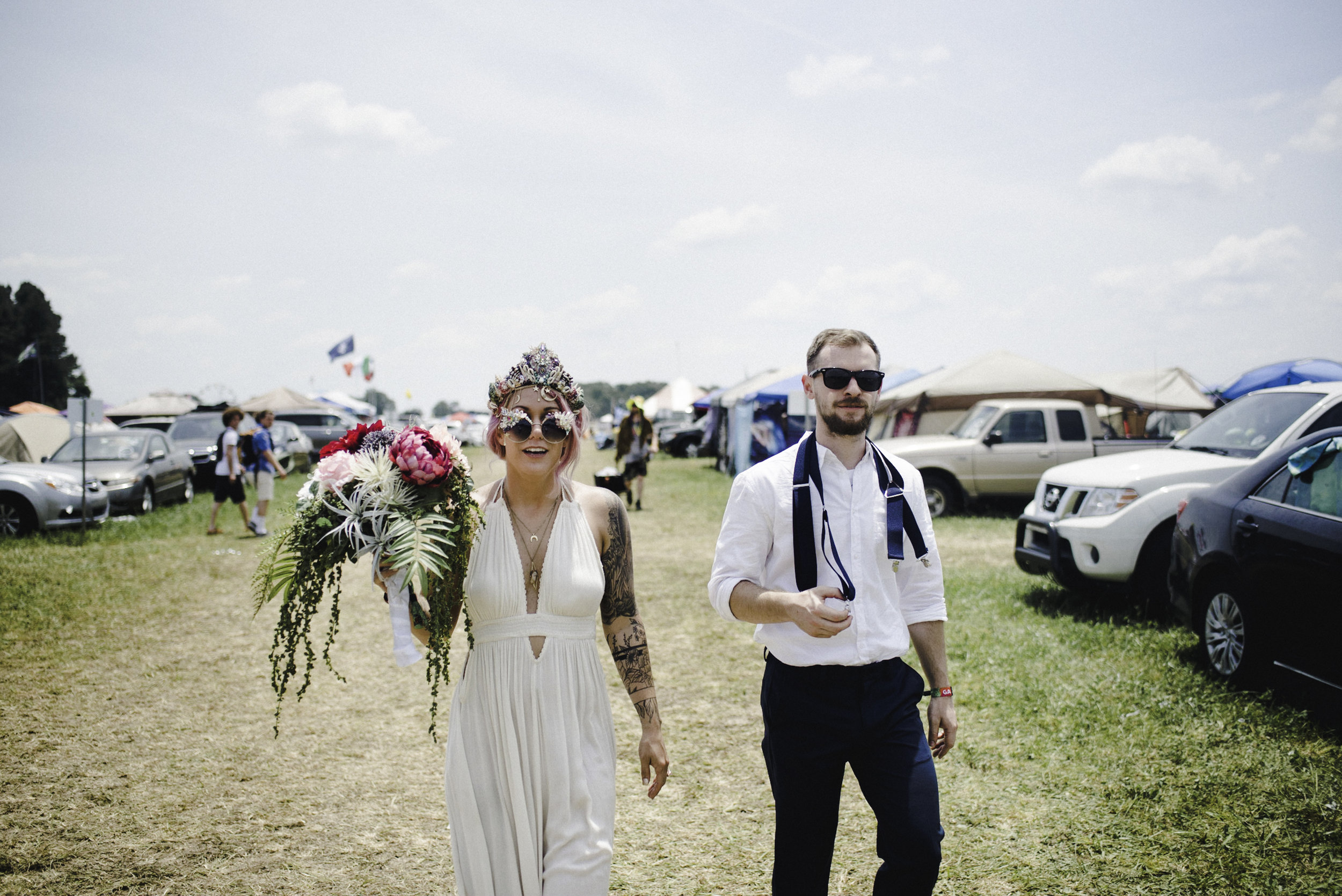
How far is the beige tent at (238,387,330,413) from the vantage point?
119 ft

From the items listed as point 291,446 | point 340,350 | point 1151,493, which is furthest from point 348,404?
point 1151,493

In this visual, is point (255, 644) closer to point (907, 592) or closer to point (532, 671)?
point (532, 671)

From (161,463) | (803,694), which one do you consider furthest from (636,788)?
(161,463)

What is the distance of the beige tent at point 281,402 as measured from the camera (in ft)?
119

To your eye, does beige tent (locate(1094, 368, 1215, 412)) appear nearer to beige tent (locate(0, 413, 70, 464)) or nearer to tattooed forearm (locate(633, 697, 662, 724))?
tattooed forearm (locate(633, 697, 662, 724))

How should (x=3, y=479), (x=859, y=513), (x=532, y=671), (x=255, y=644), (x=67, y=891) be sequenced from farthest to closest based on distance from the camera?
(x=3, y=479)
(x=255, y=644)
(x=67, y=891)
(x=859, y=513)
(x=532, y=671)

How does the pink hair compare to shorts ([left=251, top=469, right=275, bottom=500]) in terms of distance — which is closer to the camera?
the pink hair

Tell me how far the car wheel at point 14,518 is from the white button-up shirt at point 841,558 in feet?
45.8

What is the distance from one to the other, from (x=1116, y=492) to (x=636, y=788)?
17.3 feet

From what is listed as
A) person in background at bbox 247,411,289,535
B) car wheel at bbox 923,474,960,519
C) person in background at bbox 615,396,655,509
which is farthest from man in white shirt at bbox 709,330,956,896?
person in background at bbox 615,396,655,509

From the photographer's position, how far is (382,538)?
246 centimetres

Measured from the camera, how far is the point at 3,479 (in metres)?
13.0

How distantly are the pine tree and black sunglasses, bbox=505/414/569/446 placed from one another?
75051 mm

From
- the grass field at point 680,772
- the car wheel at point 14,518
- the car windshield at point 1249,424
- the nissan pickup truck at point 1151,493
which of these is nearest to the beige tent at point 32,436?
the car wheel at point 14,518
